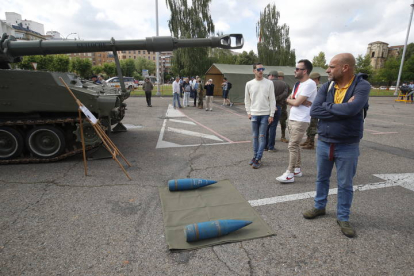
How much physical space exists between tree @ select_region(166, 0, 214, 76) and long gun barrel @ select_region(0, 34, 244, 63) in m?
24.2

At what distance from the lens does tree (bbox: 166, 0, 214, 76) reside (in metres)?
29.3

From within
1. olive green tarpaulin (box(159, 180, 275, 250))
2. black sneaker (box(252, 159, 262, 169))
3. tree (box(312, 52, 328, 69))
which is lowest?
olive green tarpaulin (box(159, 180, 275, 250))

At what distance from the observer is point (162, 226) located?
2988 millimetres

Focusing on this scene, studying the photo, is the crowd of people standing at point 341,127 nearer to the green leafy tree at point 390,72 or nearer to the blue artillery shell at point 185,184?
the blue artillery shell at point 185,184

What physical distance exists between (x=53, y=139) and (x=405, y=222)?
6438 millimetres

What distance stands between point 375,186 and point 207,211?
9.77 ft

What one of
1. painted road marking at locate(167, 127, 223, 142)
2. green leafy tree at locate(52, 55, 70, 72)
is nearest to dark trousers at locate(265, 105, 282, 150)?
painted road marking at locate(167, 127, 223, 142)

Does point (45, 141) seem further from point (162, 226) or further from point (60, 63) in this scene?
point (60, 63)

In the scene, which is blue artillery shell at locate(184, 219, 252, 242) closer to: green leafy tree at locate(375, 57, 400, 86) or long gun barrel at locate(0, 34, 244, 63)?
long gun barrel at locate(0, 34, 244, 63)

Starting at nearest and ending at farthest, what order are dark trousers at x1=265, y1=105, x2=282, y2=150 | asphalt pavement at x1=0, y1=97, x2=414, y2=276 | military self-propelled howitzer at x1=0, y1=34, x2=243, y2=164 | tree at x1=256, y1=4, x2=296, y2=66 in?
asphalt pavement at x1=0, y1=97, x2=414, y2=276 → military self-propelled howitzer at x1=0, y1=34, x2=243, y2=164 → dark trousers at x1=265, y1=105, x2=282, y2=150 → tree at x1=256, y1=4, x2=296, y2=66

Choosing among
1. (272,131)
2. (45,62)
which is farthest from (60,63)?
(272,131)

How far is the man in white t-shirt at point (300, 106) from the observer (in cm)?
389

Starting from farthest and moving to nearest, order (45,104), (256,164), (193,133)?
(193,133) < (45,104) < (256,164)

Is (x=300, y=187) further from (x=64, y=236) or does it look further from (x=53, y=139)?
(x=53, y=139)
